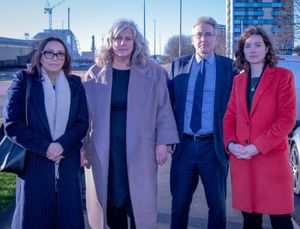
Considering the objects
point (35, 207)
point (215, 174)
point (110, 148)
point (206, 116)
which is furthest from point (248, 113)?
point (35, 207)

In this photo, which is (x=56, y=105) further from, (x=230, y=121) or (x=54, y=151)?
(x=230, y=121)

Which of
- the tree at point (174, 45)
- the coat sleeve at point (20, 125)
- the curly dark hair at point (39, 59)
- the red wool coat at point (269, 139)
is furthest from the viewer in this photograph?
the tree at point (174, 45)

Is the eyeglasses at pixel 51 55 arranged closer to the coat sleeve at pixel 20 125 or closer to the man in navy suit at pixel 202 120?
the coat sleeve at pixel 20 125

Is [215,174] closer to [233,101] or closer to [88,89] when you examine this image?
[233,101]

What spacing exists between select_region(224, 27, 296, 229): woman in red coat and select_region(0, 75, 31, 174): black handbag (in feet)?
5.59

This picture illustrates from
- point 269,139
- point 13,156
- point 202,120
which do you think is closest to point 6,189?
point 13,156

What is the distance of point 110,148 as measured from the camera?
3.73 meters

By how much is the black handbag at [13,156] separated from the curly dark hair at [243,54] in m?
1.82

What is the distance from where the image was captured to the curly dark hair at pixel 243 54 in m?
3.62

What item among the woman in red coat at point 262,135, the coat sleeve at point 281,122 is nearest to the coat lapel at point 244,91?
the woman in red coat at point 262,135

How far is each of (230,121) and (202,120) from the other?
29 cm

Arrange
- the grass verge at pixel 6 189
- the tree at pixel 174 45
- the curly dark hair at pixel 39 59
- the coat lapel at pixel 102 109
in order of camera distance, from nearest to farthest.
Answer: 1. the curly dark hair at pixel 39 59
2. the coat lapel at pixel 102 109
3. the grass verge at pixel 6 189
4. the tree at pixel 174 45

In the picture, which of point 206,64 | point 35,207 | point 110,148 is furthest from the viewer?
point 206,64

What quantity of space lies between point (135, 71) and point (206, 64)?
0.72 m
